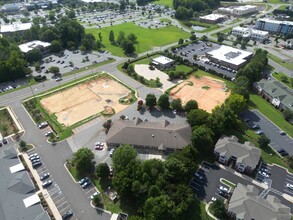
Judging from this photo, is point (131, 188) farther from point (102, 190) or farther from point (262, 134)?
point (262, 134)

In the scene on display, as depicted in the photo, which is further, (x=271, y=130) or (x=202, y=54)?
(x=202, y=54)

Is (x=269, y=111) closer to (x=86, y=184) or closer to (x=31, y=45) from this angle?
(x=86, y=184)

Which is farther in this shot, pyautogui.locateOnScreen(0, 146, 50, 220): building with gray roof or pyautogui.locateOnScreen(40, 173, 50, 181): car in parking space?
pyautogui.locateOnScreen(40, 173, 50, 181): car in parking space

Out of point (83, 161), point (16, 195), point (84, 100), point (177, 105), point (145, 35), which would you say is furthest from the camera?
point (145, 35)

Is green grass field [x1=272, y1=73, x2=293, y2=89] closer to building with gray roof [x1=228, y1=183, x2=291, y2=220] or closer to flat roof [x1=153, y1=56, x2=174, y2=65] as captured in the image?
flat roof [x1=153, y1=56, x2=174, y2=65]

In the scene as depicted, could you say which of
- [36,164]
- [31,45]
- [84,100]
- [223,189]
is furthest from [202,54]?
[36,164]

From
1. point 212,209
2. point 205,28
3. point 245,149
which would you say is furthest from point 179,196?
point 205,28

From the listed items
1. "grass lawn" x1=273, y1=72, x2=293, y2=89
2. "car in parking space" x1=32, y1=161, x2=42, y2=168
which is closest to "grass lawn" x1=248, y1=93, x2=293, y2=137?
"grass lawn" x1=273, y1=72, x2=293, y2=89
